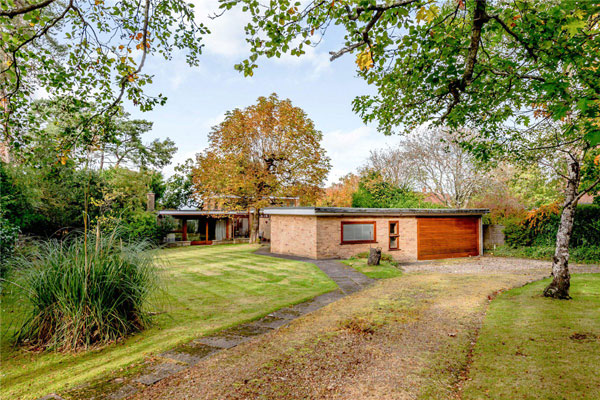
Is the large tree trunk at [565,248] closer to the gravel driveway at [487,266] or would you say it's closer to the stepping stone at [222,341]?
the gravel driveway at [487,266]

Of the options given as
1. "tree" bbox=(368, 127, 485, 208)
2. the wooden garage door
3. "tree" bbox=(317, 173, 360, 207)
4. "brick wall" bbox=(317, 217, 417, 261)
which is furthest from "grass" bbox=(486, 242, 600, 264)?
"tree" bbox=(317, 173, 360, 207)

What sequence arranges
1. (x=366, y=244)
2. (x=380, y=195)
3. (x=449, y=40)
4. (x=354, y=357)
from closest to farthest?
(x=354, y=357) < (x=449, y=40) < (x=366, y=244) < (x=380, y=195)

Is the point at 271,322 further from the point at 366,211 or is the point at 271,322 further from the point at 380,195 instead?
the point at 380,195

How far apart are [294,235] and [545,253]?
12.2 m

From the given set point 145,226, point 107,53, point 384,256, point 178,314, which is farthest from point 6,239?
point 384,256

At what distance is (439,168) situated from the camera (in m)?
23.4

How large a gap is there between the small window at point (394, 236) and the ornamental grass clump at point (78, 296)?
1287 cm

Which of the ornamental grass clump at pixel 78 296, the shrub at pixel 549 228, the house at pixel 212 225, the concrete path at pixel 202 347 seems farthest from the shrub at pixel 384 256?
the ornamental grass clump at pixel 78 296

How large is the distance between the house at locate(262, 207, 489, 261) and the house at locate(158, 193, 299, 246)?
5955mm

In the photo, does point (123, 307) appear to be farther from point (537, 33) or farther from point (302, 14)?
point (537, 33)

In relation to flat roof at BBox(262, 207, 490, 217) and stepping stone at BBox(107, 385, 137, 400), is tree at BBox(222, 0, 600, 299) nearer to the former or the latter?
stepping stone at BBox(107, 385, 137, 400)

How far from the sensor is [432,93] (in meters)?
5.39

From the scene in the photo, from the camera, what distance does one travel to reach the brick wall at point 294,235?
48.9 feet

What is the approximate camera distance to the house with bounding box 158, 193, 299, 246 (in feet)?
75.7
